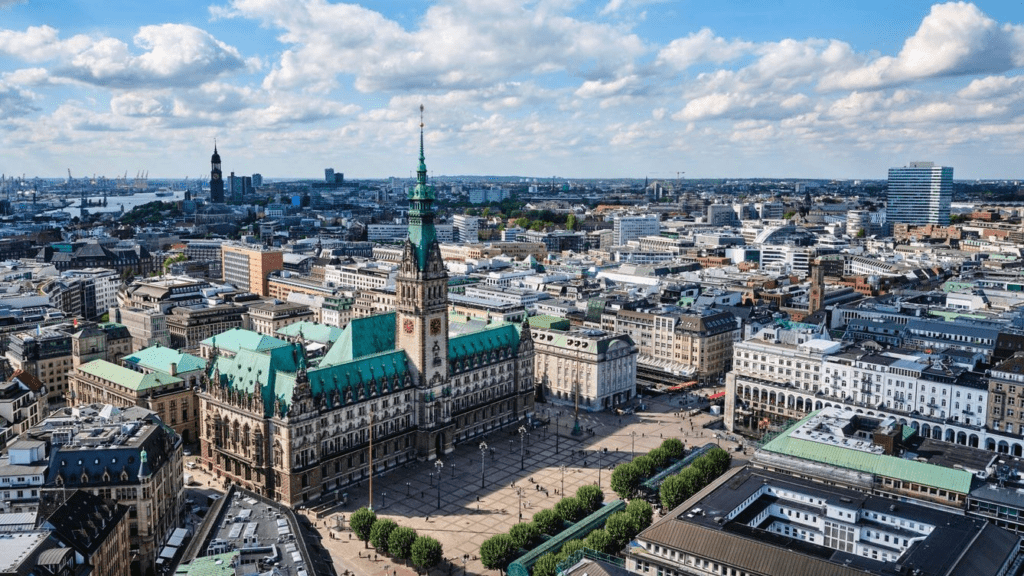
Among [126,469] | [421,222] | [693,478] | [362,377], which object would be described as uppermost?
[421,222]

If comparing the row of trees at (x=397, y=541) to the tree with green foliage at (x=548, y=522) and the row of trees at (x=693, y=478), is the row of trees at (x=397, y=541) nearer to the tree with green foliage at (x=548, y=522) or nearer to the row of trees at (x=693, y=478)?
the tree with green foliage at (x=548, y=522)

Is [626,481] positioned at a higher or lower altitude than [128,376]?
lower

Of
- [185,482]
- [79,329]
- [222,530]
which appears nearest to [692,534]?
[222,530]

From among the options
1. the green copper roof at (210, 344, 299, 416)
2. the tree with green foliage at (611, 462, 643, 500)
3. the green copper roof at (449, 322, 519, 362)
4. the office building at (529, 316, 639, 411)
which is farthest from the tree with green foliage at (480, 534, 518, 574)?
the office building at (529, 316, 639, 411)

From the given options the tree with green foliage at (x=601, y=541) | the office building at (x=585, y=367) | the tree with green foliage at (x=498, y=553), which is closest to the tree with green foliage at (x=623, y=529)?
the tree with green foliage at (x=601, y=541)

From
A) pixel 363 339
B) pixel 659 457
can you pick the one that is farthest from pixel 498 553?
pixel 363 339

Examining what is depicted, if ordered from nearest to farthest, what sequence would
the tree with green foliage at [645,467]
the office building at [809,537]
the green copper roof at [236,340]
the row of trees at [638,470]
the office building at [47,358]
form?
the office building at [809,537]
the row of trees at [638,470]
the tree with green foliage at [645,467]
the green copper roof at [236,340]
the office building at [47,358]

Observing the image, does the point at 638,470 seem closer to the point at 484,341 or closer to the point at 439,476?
the point at 439,476
